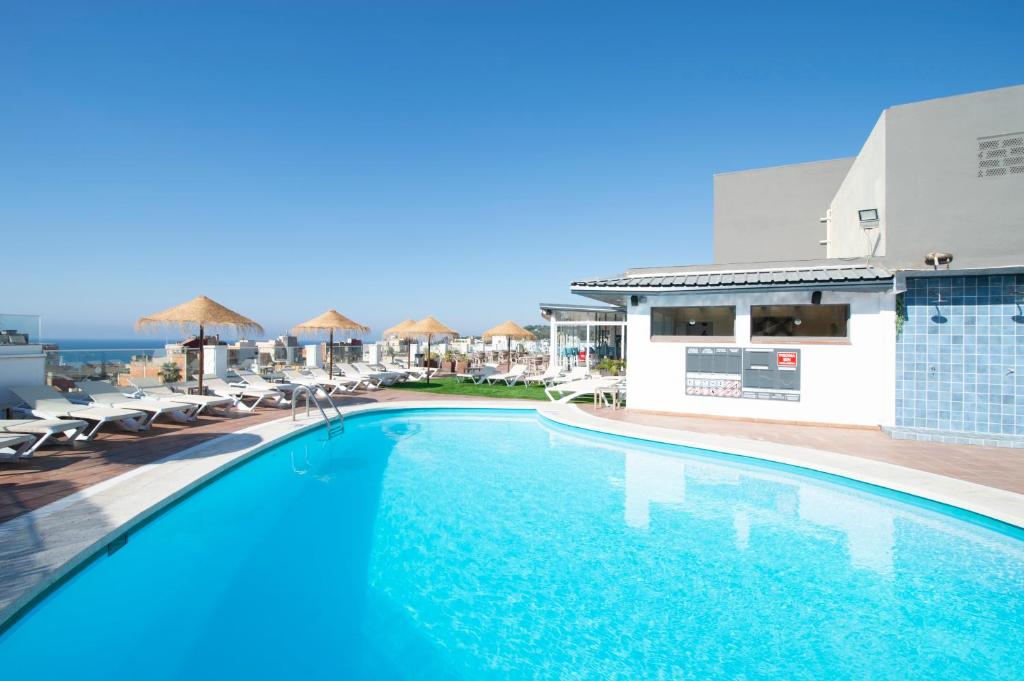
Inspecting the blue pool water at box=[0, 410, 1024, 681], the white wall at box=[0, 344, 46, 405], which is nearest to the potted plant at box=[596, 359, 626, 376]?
the blue pool water at box=[0, 410, 1024, 681]

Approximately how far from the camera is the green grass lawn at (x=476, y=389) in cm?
1483

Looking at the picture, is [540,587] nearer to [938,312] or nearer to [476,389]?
[938,312]

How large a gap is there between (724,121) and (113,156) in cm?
2176

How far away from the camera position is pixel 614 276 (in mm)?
11898

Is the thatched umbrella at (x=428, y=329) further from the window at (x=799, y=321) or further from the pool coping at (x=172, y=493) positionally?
the window at (x=799, y=321)

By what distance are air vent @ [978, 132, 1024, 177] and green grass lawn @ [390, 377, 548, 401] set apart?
1041 centimetres

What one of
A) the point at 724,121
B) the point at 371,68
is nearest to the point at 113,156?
the point at 371,68

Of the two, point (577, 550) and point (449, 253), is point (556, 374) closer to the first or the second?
point (577, 550)

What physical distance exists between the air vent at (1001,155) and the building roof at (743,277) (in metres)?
2.11

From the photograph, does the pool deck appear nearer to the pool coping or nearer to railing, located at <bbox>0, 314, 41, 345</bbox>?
the pool coping

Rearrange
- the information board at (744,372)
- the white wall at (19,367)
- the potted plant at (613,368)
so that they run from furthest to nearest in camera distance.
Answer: the potted plant at (613,368), the information board at (744,372), the white wall at (19,367)

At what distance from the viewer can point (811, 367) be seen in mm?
9531

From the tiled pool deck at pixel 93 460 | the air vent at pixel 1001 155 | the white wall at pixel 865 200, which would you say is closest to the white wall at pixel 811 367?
the white wall at pixel 865 200

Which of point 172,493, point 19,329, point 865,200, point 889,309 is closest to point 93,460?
point 172,493
